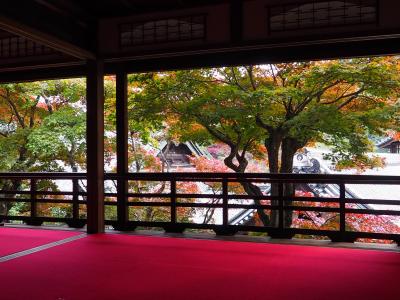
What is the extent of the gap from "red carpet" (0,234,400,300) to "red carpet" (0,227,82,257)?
15.3 inches

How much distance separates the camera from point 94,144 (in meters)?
5.37

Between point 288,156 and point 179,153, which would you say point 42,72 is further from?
point 288,156

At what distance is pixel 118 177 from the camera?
5.63 meters

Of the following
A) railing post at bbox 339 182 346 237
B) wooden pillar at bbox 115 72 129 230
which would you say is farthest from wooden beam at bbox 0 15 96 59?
railing post at bbox 339 182 346 237

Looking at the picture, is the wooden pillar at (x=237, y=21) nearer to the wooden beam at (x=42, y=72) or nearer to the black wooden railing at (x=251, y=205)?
the black wooden railing at (x=251, y=205)

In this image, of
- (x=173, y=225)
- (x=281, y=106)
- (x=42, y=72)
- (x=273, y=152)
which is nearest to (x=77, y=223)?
(x=173, y=225)

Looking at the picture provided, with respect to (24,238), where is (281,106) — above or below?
above

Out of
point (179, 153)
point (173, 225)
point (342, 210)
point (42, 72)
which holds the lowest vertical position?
point (173, 225)

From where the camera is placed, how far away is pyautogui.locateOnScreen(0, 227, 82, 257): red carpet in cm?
462

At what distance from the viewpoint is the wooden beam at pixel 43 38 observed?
12.7 ft

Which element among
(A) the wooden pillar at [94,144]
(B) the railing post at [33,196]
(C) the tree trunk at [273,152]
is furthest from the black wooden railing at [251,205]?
(C) the tree trunk at [273,152]

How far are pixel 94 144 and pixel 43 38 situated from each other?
5.11ft

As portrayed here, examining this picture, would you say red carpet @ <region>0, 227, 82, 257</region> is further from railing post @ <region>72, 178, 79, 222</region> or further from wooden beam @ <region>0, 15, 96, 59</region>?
wooden beam @ <region>0, 15, 96, 59</region>

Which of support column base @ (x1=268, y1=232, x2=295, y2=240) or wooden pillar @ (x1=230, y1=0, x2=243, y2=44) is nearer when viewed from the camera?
wooden pillar @ (x1=230, y1=0, x2=243, y2=44)
